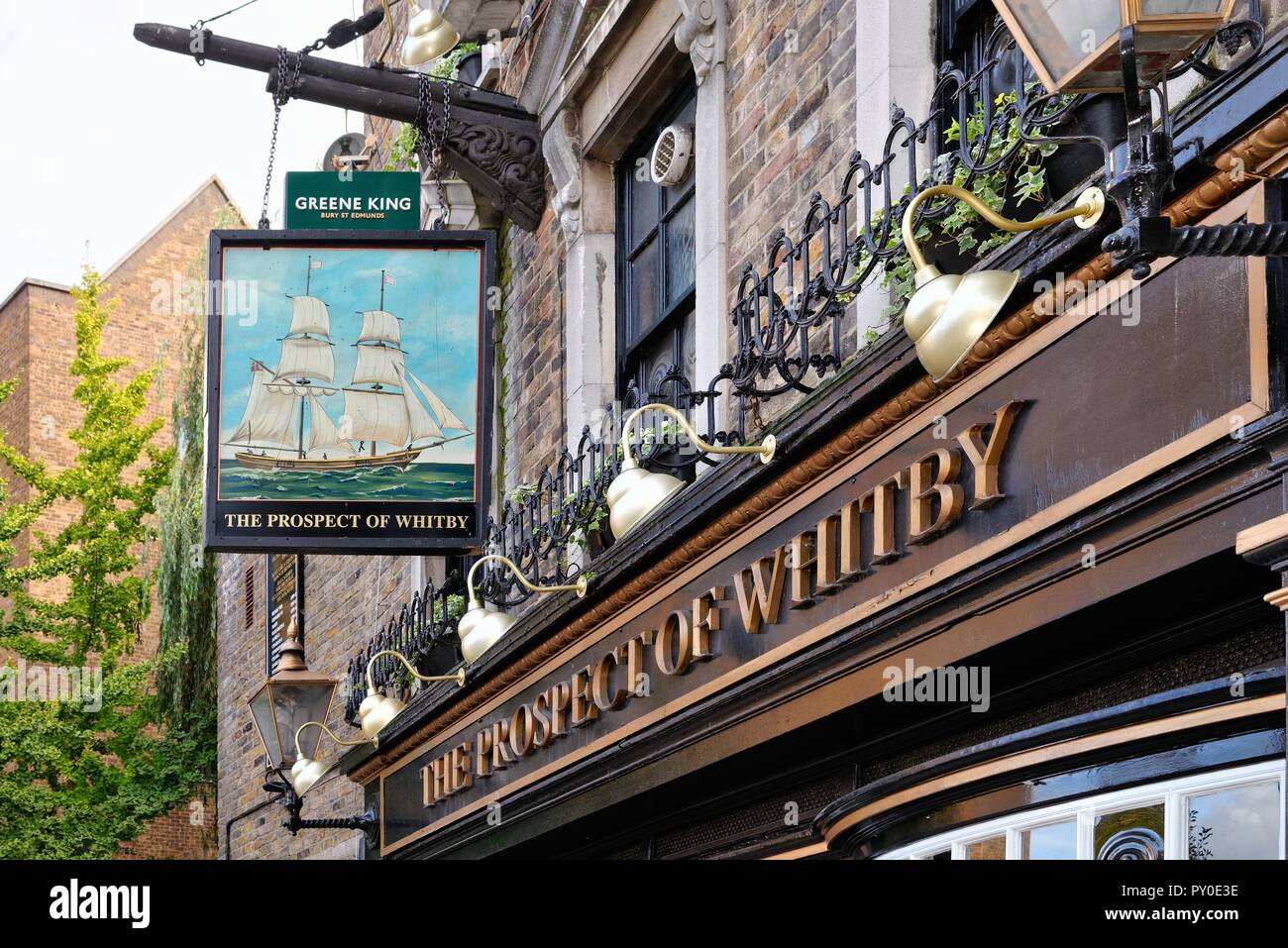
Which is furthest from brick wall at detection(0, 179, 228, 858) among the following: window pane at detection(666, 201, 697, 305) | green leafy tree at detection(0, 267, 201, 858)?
window pane at detection(666, 201, 697, 305)

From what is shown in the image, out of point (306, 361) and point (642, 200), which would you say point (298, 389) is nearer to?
point (306, 361)

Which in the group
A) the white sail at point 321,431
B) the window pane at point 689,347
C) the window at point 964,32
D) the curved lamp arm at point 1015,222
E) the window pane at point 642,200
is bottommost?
the curved lamp arm at point 1015,222

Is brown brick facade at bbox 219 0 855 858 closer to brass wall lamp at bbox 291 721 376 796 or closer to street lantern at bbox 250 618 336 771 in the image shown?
street lantern at bbox 250 618 336 771

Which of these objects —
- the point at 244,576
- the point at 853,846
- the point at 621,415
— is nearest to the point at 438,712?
the point at 621,415

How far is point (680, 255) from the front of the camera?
9.62 meters

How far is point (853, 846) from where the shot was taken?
5.82 m

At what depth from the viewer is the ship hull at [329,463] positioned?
10258 millimetres

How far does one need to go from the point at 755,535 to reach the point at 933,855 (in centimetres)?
188

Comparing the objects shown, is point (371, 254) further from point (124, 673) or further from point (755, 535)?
point (124, 673)

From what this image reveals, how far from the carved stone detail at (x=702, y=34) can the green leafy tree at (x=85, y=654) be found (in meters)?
15.1

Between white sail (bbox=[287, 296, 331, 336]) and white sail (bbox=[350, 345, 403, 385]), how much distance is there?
0.23 m

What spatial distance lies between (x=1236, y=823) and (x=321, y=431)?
6.91 metres

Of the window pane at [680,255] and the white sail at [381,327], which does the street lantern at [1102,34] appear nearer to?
the window pane at [680,255]

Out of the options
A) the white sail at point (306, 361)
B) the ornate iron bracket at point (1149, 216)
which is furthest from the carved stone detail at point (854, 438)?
the white sail at point (306, 361)
